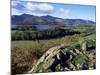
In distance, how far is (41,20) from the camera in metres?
2.48

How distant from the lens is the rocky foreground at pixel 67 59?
8.09 ft

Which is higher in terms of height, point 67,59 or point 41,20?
point 41,20

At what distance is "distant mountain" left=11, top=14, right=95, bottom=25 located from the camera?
2394mm

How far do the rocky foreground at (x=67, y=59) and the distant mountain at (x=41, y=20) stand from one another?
283mm

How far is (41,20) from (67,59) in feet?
1.87

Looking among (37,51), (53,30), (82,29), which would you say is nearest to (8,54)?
(37,51)

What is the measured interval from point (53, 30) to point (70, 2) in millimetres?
412

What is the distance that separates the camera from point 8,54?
2318mm

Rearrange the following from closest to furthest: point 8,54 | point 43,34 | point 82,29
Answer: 1. point 8,54
2. point 43,34
3. point 82,29

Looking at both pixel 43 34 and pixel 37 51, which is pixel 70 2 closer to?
pixel 43 34

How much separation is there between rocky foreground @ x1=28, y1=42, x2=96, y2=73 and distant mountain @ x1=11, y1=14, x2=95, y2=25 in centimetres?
28

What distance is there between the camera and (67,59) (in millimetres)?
2557

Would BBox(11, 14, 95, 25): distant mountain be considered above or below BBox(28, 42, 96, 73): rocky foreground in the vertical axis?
above

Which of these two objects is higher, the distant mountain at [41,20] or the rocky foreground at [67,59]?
the distant mountain at [41,20]
